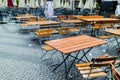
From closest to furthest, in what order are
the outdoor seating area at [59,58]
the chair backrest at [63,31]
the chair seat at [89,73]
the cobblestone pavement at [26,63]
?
1. the chair seat at [89,73]
2. the outdoor seating area at [59,58]
3. the cobblestone pavement at [26,63]
4. the chair backrest at [63,31]

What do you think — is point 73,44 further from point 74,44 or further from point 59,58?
point 59,58

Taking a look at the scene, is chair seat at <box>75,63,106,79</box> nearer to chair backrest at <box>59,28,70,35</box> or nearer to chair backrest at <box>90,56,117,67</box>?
chair backrest at <box>90,56,117,67</box>

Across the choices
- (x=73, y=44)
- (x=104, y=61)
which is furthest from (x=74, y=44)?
(x=104, y=61)

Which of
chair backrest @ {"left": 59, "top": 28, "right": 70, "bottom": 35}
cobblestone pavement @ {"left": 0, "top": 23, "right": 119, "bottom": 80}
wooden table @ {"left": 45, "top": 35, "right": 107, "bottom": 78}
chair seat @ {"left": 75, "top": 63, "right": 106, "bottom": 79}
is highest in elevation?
wooden table @ {"left": 45, "top": 35, "right": 107, "bottom": 78}

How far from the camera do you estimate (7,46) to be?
8883 millimetres

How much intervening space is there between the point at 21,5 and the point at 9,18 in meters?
1.42

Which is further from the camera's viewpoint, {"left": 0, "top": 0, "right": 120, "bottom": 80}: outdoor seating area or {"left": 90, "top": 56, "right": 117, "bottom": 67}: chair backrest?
{"left": 0, "top": 0, "right": 120, "bottom": 80}: outdoor seating area

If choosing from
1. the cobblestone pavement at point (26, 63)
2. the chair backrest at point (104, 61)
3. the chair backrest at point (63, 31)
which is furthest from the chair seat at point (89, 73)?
the chair backrest at point (63, 31)

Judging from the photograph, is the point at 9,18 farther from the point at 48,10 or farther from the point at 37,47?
the point at 37,47

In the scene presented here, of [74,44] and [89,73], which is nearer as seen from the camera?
[89,73]

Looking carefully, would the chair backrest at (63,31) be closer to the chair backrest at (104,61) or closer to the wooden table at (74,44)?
Result: the wooden table at (74,44)

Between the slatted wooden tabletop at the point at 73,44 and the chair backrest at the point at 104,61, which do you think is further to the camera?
the slatted wooden tabletop at the point at 73,44

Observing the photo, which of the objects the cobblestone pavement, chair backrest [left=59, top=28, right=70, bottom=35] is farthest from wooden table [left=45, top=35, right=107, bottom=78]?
chair backrest [left=59, top=28, right=70, bottom=35]

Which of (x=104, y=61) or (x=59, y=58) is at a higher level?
(x=104, y=61)
